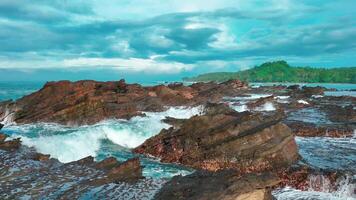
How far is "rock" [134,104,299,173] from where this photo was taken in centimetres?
2688

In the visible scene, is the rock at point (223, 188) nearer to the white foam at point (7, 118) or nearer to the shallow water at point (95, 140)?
the shallow water at point (95, 140)

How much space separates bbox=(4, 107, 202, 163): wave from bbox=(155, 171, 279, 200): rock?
13.6 meters

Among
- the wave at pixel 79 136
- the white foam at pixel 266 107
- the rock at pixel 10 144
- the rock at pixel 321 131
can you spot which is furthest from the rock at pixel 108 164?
the white foam at pixel 266 107

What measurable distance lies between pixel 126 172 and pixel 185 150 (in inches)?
331

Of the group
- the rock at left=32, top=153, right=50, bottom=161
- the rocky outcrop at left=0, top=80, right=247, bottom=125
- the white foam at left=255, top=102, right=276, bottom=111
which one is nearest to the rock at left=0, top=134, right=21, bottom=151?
the rock at left=32, top=153, right=50, bottom=161

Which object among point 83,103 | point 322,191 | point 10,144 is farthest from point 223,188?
point 83,103

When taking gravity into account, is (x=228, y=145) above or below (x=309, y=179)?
above

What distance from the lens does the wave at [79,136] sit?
→ 99.8ft

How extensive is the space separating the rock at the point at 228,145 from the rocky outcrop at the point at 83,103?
1565 centimetres

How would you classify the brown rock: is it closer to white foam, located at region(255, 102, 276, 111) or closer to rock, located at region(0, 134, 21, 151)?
rock, located at region(0, 134, 21, 151)

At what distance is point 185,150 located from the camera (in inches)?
1156


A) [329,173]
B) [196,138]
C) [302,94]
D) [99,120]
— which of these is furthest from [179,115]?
[302,94]

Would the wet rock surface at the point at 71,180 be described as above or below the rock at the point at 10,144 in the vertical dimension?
below

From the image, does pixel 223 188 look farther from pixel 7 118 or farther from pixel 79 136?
pixel 7 118
